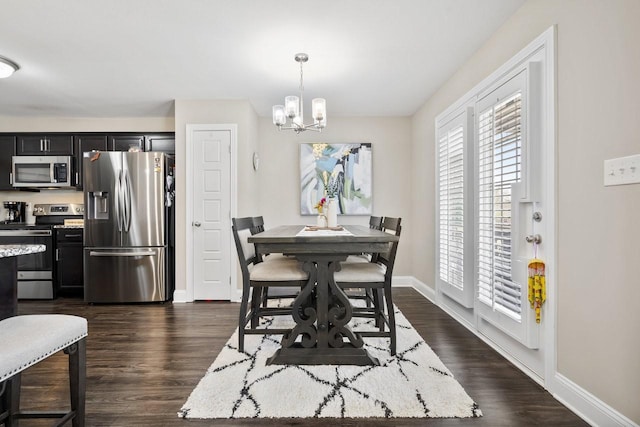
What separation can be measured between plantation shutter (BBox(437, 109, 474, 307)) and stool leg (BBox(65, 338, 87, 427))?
2675 millimetres

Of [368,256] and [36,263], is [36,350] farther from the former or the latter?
[36,263]

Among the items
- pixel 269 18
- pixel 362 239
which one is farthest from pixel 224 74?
pixel 362 239

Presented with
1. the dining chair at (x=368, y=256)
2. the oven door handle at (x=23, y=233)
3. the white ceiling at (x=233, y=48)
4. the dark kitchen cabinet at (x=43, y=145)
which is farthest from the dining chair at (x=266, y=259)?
the dark kitchen cabinet at (x=43, y=145)

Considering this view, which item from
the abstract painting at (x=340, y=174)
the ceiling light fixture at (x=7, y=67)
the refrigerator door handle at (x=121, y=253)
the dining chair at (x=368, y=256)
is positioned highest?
the ceiling light fixture at (x=7, y=67)

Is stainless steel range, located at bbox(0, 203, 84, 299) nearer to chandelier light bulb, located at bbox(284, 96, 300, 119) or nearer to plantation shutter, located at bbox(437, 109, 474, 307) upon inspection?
chandelier light bulb, located at bbox(284, 96, 300, 119)

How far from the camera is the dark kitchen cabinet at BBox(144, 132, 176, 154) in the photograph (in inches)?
179

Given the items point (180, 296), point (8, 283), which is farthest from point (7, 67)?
point (180, 296)

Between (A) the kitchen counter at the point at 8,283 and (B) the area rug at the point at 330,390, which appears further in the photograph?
(B) the area rug at the point at 330,390

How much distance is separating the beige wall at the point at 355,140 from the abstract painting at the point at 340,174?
104 mm

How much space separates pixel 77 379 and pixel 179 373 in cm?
79

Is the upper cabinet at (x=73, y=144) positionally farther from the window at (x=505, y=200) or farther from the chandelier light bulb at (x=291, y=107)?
the window at (x=505, y=200)

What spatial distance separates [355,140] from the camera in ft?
15.6

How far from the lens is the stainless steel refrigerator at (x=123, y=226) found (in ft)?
12.9

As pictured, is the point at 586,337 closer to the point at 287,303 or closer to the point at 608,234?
the point at 608,234
